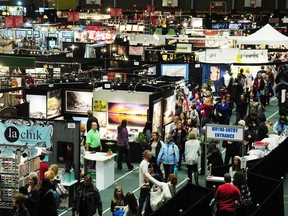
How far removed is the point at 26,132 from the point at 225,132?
3.95 m

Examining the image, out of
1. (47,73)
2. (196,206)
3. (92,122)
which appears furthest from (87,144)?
(47,73)

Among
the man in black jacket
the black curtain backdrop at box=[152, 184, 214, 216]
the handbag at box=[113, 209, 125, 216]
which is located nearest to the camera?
the handbag at box=[113, 209, 125, 216]

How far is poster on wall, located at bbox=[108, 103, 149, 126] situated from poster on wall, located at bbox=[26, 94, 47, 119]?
71.1 inches

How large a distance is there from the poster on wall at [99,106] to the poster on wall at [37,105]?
1365mm

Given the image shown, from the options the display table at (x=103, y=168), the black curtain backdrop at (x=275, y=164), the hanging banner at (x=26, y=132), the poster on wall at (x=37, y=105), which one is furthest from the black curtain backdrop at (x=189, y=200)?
the poster on wall at (x=37, y=105)

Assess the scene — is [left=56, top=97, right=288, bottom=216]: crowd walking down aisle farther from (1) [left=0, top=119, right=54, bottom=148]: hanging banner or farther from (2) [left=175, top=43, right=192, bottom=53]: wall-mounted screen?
(2) [left=175, top=43, right=192, bottom=53]: wall-mounted screen

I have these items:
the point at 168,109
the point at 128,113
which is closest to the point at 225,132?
the point at 128,113

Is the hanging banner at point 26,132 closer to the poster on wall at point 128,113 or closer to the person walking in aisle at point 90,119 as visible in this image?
the person walking in aisle at point 90,119

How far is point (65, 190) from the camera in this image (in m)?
13.8

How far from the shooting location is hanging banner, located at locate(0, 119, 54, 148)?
14.3 m

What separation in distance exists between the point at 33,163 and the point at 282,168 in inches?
239

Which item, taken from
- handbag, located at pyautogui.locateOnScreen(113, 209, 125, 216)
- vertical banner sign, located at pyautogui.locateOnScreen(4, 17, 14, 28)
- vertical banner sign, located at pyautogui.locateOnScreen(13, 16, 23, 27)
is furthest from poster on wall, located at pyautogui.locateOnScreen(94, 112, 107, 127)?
vertical banner sign, located at pyautogui.locateOnScreen(13, 16, 23, 27)

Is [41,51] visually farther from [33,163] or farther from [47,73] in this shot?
[33,163]

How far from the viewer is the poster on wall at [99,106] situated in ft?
64.4
